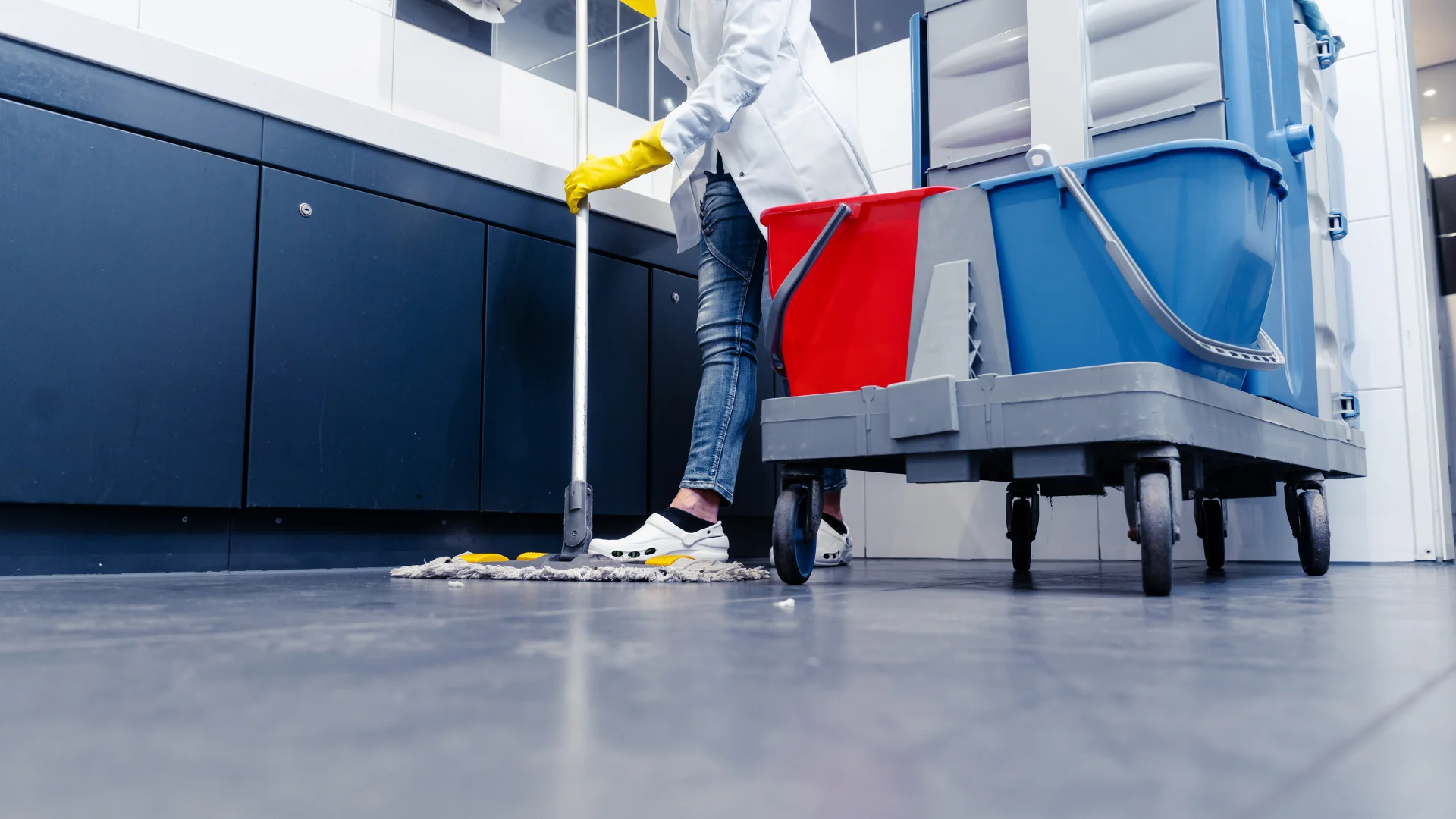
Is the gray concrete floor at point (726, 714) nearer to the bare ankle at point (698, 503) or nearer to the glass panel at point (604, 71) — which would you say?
the bare ankle at point (698, 503)

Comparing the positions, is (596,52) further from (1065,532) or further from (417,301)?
(1065,532)

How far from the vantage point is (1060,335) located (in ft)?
3.41

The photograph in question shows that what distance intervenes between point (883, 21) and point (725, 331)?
1.70 metres

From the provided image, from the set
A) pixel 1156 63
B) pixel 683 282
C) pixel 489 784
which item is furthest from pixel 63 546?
pixel 1156 63

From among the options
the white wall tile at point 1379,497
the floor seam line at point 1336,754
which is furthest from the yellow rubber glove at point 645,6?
the floor seam line at point 1336,754

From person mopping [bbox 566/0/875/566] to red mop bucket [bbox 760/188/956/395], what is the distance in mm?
372

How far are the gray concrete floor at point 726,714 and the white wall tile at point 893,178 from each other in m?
2.17

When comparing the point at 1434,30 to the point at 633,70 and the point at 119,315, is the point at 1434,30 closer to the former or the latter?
the point at 633,70

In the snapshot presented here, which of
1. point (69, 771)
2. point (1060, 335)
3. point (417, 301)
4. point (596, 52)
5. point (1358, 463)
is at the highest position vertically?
→ point (596, 52)

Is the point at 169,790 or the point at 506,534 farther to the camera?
the point at 506,534

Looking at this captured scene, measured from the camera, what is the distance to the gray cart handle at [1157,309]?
96cm

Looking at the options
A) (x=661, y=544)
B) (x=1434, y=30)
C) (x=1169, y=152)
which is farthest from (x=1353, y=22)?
(x=1434, y=30)

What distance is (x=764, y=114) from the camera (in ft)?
5.23

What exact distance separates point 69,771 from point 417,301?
5.39ft
